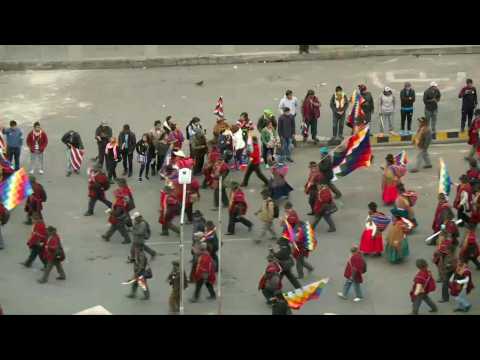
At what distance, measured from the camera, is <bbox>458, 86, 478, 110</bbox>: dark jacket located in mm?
32844

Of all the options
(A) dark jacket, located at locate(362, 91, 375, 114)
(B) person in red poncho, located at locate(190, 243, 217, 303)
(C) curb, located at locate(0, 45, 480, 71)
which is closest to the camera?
(B) person in red poncho, located at locate(190, 243, 217, 303)

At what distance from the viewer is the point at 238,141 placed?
101 ft

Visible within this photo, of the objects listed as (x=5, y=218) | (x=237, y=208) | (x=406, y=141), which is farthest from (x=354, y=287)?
(x=406, y=141)

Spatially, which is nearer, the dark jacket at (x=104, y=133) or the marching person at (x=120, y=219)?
the marching person at (x=120, y=219)

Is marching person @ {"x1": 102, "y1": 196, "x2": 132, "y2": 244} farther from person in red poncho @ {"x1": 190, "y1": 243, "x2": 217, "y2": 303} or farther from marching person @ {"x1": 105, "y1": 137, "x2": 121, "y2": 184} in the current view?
marching person @ {"x1": 105, "y1": 137, "x2": 121, "y2": 184}

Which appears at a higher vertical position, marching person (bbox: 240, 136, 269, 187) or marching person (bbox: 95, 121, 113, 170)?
marching person (bbox: 95, 121, 113, 170)

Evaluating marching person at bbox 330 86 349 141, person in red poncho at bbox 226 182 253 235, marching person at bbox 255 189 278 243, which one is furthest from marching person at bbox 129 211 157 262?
marching person at bbox 330 86 349 141

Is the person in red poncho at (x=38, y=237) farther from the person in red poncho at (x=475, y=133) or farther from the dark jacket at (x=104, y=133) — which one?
the person in red poncho at (x=475, y=133)

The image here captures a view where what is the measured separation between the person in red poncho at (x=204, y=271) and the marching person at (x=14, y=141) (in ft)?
26.0

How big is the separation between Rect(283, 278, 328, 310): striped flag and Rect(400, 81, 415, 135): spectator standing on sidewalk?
35.2ft

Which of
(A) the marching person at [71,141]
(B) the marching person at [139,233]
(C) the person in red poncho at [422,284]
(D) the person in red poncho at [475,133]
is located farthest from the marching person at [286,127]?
(C) the person in red poncho at [422,284]

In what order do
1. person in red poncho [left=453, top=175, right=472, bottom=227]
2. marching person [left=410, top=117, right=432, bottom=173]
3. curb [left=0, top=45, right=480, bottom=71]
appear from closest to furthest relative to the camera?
person in red poncho [left=453, top=175, right=472, bottom=227] < marching person [left=410, top=117, right=432, bottom=173] < curb [left=0, top=45, right=480, bottom=71]

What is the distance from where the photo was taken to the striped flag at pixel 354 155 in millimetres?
29094

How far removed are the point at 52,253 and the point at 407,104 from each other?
11.6 meters
